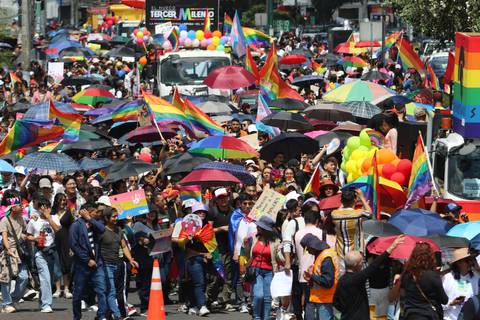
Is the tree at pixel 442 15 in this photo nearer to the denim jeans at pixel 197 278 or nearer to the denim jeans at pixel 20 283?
the denim jeans at pixel 197 278

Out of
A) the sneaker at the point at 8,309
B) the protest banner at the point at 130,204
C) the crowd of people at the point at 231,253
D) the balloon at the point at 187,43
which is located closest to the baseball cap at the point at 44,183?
the crowd of people at the point at 231,253

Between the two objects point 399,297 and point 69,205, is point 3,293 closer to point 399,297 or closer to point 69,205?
point 69,205

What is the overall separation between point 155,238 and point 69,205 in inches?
74.4

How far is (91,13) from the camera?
86.8 metres

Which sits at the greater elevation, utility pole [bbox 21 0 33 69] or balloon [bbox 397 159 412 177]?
balloon [bbox 397 159 412 177]

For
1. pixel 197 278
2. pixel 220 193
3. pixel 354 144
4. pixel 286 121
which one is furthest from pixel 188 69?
pixel 197 278

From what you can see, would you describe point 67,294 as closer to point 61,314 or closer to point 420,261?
point 61,314

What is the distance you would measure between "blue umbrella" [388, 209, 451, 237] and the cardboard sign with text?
94.5 inches

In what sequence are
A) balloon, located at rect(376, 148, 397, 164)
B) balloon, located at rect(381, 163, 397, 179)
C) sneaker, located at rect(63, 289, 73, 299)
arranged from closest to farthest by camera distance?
balloon, located at rect(381, 163, 397, 179), balloon, located at rect(376, 148, 397, 164), sneaker, located at rect(63, 289, 73, 299)

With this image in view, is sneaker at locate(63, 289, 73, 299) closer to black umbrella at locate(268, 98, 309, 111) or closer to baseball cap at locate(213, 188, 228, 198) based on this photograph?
baseball cap at locate(213, 188, 228, 198)

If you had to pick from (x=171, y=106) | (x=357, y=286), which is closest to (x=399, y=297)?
(x=357, y=286)

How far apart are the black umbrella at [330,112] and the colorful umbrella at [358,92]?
1.43 ft

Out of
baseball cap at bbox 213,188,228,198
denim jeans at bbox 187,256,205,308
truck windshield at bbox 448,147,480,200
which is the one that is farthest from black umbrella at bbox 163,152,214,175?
truck windshield at bbox 448,147,480,200

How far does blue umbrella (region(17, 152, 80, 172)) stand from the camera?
19.8m
